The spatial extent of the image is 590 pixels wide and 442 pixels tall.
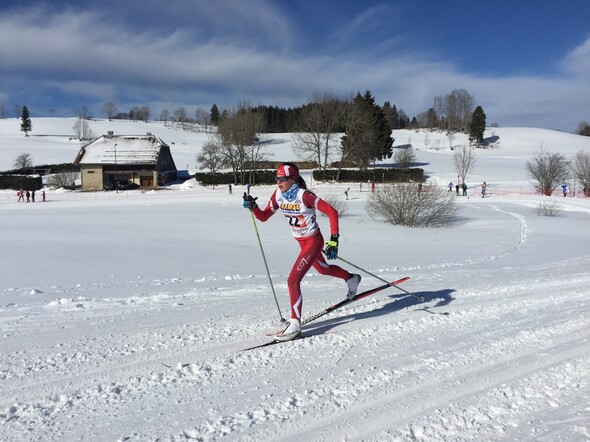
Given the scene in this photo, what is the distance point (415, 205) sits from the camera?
69.7 feet

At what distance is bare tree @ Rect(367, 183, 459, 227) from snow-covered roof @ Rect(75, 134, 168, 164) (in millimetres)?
40331

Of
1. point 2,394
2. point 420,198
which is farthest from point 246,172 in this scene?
point 2,394

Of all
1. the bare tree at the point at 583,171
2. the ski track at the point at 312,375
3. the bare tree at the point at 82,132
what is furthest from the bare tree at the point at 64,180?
the bare tree at the point at 583,171

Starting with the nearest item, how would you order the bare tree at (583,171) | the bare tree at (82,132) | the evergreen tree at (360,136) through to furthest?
the bare tree at (583,171), the evergreen tree at (360,136), the bare tree at (82,132)

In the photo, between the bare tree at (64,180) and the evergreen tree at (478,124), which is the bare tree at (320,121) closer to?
the bare tree at (64,180)

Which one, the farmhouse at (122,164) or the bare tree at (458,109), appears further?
the bare tree at (458,109)

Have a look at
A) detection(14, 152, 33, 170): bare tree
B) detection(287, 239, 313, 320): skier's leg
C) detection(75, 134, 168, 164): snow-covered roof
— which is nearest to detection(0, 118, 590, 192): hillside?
detection(14, 152, 33, 170): bare tree

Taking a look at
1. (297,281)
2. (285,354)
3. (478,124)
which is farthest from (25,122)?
(285,354)

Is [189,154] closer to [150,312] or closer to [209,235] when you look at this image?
[209,235]

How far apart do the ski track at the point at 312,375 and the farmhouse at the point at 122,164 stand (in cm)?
4919

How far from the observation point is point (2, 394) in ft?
10.8

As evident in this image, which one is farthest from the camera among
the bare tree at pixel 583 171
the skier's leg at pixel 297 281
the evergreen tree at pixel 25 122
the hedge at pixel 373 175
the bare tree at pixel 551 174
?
the evergreen tree at pixel 25 122

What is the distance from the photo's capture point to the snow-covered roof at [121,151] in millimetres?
54188

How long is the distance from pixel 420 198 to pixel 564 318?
53.5 feet
